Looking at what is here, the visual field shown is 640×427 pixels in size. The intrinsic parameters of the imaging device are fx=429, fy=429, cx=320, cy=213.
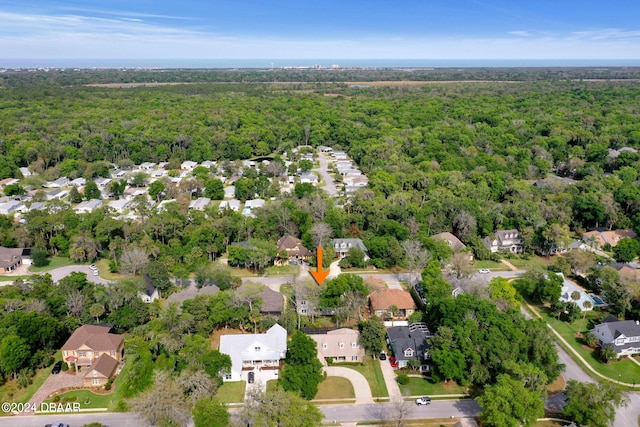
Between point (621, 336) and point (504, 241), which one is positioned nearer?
point (621, 336)

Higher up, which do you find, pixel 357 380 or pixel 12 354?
pixel 12 354

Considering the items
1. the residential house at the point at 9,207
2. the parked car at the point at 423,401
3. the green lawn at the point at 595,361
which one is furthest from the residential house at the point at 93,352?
the residential house at the point at 9,207

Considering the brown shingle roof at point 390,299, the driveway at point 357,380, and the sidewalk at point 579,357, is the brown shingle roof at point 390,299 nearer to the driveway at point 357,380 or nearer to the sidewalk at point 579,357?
the driveway at point 357,380

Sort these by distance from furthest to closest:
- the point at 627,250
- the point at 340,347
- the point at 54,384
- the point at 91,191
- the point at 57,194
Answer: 1. the point at 57,194
2. the point at 91,191
3. the point at 627,250
4. the point at 340,347
5. the point at 54,384

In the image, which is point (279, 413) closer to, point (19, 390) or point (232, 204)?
point (19, 390)

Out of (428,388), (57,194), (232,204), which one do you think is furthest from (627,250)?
(57,194)

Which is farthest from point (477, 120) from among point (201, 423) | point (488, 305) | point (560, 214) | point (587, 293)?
point (201, 423)

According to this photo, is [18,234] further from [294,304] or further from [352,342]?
[352,342]
